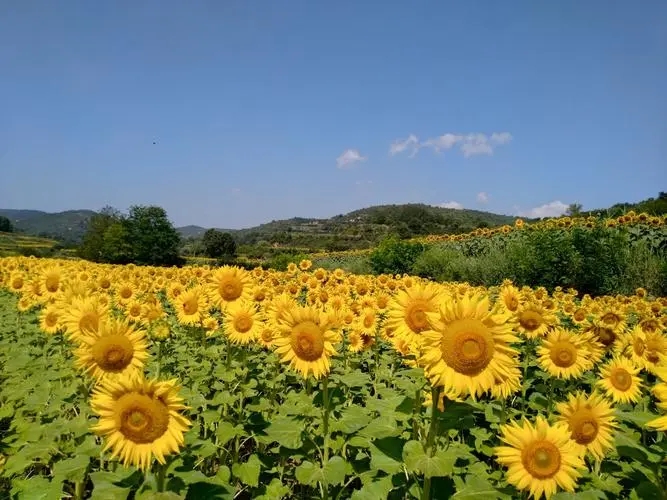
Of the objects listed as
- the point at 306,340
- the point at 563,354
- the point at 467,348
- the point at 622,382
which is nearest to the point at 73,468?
the point at 306,340

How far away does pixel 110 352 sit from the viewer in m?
2.73

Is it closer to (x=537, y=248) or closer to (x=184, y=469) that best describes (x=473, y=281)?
(x=537, y=248)

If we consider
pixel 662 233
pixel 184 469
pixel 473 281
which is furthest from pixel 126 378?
pixel 662 233

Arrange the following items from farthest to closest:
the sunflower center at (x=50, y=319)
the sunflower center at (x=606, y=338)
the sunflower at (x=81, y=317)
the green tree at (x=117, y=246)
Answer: the green tree at (x=117, y=246) < the sunflower center at (x=50, y=319) < the sunflower center at (x=606, y=338) < the sunflower at (x=81, y=317)

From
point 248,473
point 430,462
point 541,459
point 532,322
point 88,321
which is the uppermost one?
point 532,322

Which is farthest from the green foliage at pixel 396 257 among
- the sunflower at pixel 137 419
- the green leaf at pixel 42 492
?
the sunflower at pixel 137 419

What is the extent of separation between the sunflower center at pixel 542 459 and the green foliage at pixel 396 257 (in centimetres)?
1948

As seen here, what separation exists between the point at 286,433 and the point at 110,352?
1185 millimetres

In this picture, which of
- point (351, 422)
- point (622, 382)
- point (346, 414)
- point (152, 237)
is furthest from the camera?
point (152, 237)

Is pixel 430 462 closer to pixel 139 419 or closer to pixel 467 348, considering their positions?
pixel 467 348

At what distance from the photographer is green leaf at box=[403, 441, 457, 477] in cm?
201

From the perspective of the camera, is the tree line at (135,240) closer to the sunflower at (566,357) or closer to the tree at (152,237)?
the tree at (152,237)

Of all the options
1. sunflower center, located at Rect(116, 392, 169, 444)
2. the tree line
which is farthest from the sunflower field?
the tree line

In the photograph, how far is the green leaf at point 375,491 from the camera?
8.01ft
